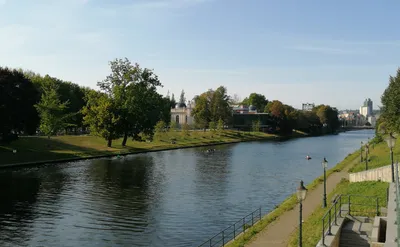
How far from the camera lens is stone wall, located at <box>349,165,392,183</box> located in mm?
31089

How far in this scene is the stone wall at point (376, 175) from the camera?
102 feet

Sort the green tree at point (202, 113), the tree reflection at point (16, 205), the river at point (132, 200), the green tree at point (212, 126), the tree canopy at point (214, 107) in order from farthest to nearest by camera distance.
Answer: the tree canopy at point (214, 107)
the green tree at point (202, 113)
the green tree at point (212, 126)
the river at point (132, 200)
the tree reflection at point (16, 205)

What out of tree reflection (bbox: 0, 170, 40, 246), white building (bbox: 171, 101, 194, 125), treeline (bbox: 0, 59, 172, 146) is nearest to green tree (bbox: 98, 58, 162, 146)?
treeline (bbox: 0, 59, 172, 146)

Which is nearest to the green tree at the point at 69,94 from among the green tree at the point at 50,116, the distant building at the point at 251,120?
the green tree at the point at 50,116

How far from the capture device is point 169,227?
95.0ft

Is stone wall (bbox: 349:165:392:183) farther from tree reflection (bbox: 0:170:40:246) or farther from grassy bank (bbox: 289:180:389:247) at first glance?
tree reflection (bbox: 0:170:40:246)

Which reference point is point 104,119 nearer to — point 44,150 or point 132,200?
point 44,150

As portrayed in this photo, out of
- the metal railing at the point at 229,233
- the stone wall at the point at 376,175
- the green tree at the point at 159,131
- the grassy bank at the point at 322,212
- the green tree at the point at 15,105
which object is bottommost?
the metal railing at the point at 229,233

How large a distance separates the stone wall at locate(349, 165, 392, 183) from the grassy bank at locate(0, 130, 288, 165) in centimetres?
4861

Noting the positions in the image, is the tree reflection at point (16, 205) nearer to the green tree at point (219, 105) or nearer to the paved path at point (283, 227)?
the paved path at point (283, 227)

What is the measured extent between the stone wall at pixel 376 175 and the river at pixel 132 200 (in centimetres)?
719

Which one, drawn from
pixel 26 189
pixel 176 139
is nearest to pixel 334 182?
pixel 26 189

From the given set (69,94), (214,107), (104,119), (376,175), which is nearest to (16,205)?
(376,175)

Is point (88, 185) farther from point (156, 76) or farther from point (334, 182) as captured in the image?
point (156, 76)
